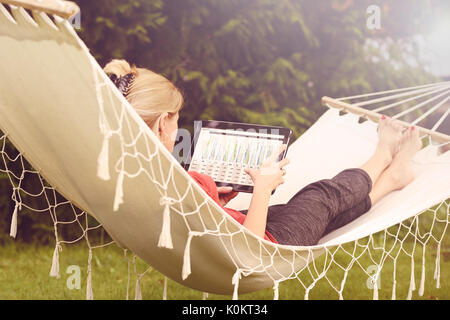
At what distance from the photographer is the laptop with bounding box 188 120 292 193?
1.67 metres

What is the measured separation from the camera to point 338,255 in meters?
3.02

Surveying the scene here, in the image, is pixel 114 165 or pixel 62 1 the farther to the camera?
pixel 114 165

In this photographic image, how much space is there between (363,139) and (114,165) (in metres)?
1.22

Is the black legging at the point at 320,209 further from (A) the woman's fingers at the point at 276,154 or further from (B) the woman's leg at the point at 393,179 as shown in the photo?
(A) the woman's fingers at the point at 276,154

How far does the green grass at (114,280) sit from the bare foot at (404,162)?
756mm

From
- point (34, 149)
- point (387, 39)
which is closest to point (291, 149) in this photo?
point (34, 149)

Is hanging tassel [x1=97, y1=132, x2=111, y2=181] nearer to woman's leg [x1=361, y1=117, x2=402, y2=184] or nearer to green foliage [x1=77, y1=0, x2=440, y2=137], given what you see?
woman's leg [x1=361, y1=117, x2=402, y2=184]

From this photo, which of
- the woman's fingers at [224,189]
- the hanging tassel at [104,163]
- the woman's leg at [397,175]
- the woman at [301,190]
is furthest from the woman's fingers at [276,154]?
the hanging tassel at [104,163]

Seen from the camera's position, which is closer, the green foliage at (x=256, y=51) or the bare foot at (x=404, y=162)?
the bare foot at (x=404, y=162)

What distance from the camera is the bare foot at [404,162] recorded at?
183 centimetres

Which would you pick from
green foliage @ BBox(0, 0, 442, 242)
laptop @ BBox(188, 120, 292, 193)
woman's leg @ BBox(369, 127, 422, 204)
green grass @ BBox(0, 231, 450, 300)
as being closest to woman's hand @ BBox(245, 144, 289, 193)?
laptop @ BBox(188, 120, 292, 193)

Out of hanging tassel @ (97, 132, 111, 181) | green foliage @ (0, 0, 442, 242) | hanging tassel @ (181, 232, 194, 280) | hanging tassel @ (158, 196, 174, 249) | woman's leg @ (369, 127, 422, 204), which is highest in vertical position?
green foliage @ (0, 0, 442, 242)
